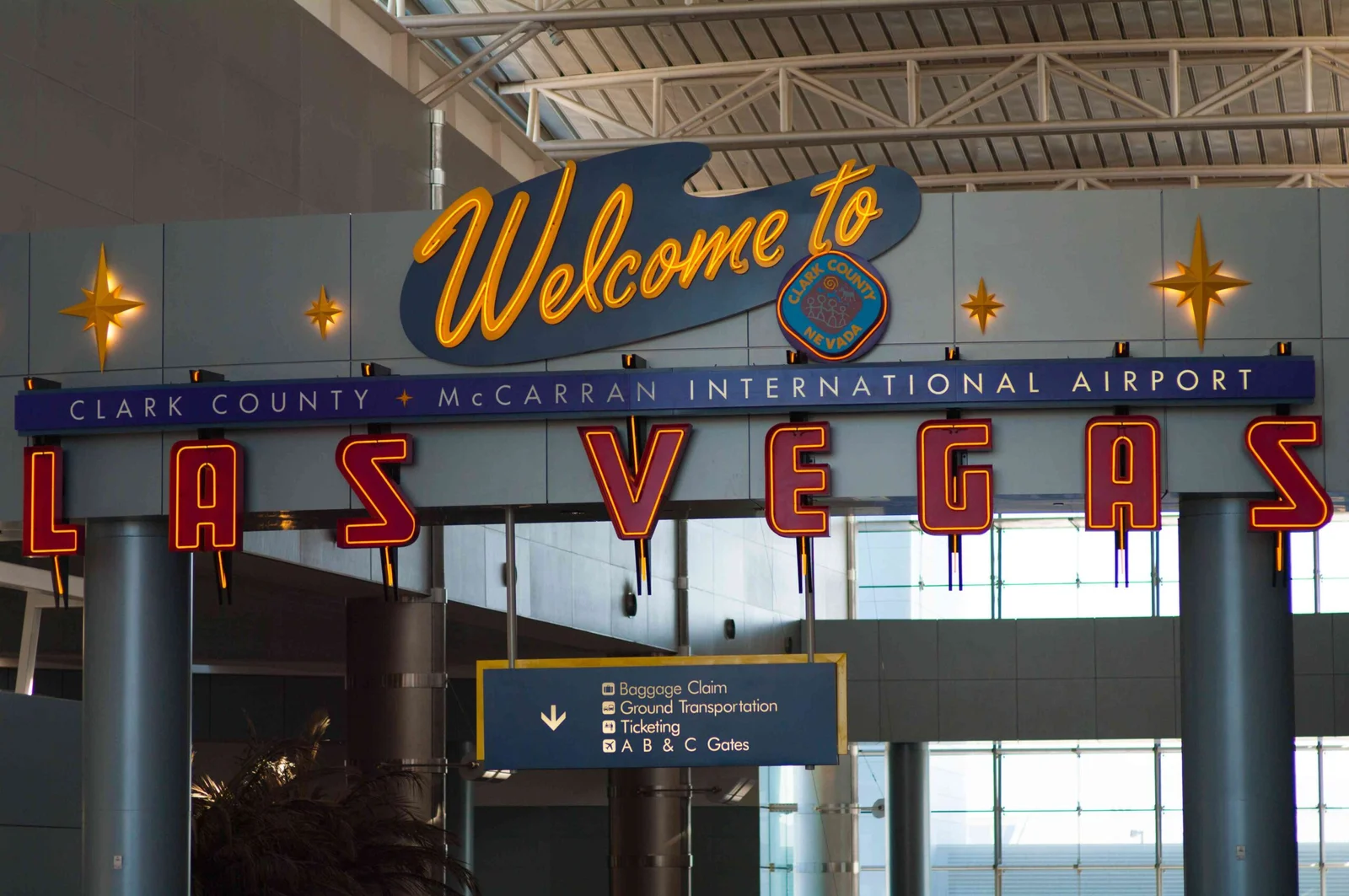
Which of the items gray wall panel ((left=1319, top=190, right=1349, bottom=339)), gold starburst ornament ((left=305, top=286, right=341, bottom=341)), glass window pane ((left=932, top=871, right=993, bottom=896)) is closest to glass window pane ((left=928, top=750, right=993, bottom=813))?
glass window pane ((left=932, top=871, right=993, bottom=896))

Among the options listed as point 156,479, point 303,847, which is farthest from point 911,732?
point 156,479

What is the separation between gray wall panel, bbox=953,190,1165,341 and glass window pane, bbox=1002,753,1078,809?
30.6 meters

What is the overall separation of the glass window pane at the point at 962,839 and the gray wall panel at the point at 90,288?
31.8 m

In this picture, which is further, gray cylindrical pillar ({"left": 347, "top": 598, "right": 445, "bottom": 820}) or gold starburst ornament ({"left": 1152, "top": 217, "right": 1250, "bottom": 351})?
gray cylindrical pillar ({"left": 347, "top": 598, "right": 445, "bottom": 820})

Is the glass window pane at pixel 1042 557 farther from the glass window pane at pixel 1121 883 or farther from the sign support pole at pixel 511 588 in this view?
the sign support pole at pixel 511 588

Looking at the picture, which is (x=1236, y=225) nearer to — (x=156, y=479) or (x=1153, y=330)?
(x=1153, y=330)

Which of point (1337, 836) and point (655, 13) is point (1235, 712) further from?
point (1337, 836)

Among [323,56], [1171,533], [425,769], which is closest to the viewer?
[425,769]

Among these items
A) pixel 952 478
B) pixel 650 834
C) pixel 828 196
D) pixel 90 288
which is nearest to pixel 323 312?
pixel 90 288

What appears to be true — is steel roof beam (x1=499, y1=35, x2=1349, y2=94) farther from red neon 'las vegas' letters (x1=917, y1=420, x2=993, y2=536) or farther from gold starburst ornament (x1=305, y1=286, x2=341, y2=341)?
red neon 'las vegas' letters (x1=917, y1=420, x2=993, y2=536)

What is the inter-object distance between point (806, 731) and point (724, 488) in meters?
2.03

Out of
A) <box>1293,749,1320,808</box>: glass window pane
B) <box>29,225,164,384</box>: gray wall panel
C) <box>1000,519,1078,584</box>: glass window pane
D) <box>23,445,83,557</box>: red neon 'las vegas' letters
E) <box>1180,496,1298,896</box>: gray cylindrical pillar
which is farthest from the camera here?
<box>1000,519,1078,584</box>: glass window pane

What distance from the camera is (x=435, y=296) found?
571 inches

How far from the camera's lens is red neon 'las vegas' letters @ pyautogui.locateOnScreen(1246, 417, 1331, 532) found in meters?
13.2
